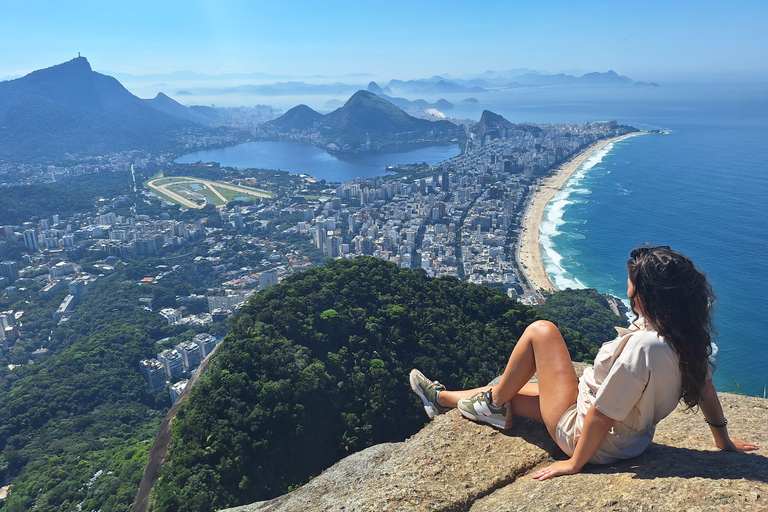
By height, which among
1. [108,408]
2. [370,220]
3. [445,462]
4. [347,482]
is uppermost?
[445,462]

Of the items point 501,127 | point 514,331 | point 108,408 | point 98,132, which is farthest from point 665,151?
point 98,132

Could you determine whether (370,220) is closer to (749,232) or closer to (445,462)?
(749,232)

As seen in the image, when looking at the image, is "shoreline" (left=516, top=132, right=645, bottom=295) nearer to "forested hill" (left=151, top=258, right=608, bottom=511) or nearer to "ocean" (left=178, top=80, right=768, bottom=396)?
"ocean" (left=178, top=80, right=768, bottom=396)

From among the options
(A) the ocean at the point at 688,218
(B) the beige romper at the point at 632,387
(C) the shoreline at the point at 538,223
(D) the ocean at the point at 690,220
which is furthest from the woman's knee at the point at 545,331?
(C) the shoreline at the point at 538,223

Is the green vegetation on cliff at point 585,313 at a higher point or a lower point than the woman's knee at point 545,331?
lower

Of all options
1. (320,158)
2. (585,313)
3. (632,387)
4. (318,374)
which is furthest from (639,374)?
(320,158)

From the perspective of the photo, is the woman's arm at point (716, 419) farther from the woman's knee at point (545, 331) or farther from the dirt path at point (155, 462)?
the dirt path at point (155, 462)
